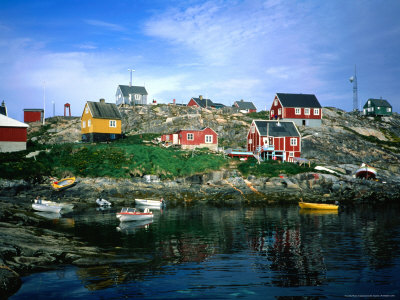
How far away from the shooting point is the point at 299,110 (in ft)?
280

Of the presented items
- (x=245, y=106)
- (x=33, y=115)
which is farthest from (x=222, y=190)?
(x=245, y=106)

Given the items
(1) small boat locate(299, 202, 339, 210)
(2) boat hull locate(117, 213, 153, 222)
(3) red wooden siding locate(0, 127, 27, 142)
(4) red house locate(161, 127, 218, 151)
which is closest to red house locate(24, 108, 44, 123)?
(3) red wooden siding locate(0, 127, 27, 142)

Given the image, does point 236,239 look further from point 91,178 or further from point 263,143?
point 263,143

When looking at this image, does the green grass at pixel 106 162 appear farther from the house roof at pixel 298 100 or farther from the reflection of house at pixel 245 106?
the reflection of house at pixel 245 106

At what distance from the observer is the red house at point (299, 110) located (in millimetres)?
85125

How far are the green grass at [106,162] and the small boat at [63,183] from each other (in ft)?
9.30

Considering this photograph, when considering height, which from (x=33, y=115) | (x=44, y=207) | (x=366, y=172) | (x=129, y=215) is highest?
(x=33, y=115)

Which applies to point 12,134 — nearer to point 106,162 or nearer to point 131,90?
point 106,162

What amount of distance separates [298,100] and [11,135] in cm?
6504

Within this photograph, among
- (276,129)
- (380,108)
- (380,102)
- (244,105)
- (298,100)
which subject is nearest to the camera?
(276,129)

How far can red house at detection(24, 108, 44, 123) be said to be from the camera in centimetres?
9400

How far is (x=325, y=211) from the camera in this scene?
44344 mm

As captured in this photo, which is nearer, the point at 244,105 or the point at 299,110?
the point at 299,110

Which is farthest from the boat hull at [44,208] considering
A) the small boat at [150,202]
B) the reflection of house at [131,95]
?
the reflection of house at [131,95]
